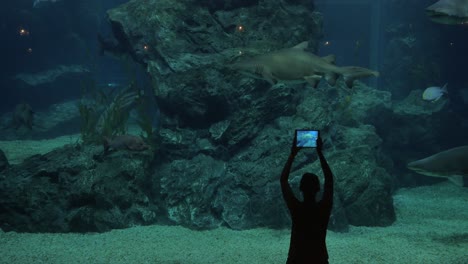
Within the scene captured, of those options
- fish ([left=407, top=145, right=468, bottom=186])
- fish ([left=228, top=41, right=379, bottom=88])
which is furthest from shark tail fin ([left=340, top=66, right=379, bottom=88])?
fish ([left=407, top=145, right=468, bottom=186])

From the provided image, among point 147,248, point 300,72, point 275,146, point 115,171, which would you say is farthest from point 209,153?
point 300,72

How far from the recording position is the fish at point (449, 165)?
532 cm

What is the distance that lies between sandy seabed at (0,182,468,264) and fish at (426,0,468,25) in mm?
3418

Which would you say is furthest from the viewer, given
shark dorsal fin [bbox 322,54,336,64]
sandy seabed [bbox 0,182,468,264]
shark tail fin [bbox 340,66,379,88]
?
shark dorsal fin [bbox 322,54,336,64]

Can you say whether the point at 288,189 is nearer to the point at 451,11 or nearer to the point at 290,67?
the point at 290,67

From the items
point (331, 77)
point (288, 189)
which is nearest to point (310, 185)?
point (288, 189)

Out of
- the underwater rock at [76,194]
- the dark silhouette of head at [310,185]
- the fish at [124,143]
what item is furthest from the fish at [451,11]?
the underwater rock at [76,194]

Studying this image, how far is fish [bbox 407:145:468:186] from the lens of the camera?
5324 mm

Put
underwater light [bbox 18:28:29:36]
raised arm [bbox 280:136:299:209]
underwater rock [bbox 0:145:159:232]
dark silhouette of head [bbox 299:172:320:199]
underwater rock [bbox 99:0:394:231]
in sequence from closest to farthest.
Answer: dark silhouette of head [bbox 299:172:320:199]
raised arm [bbox 280:136:299:209]
underwater rock [bbox 0:145:159:232]
underwater rock [bbox 99:0:394:231]
underwater light [bbox 18:28:29:36]

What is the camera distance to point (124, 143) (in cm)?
743

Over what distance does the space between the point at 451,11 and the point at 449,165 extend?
2.21 metres

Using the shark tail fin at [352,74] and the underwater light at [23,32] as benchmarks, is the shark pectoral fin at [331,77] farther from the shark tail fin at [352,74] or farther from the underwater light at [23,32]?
the underwater light at [23,32]

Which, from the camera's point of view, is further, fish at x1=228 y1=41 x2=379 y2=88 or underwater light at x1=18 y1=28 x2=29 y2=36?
underwater light at x1=18 y1=28 x2=29 y2=36

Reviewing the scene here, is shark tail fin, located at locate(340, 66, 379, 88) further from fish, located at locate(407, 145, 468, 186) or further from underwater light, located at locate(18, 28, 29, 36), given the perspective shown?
underwater light, located at locate(18, 28, 29, 36)
